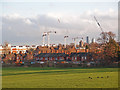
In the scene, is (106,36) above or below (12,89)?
above

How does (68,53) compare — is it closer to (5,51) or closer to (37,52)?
(37,52)

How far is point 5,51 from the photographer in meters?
140

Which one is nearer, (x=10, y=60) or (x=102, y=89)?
(x=102, y=89)

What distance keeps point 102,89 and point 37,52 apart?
137731 millimetres

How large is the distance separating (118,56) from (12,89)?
61341 millimetres

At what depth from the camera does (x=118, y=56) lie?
8350cm

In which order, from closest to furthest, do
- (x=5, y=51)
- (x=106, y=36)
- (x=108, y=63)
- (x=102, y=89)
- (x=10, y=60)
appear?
(x=102, y=89) < (x=108, y=63) < (x=106, y=36) < (x=10, y=60) < (x=5, y=51)

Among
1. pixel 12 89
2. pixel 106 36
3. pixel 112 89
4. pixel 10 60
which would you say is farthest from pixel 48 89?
pixel 10 60

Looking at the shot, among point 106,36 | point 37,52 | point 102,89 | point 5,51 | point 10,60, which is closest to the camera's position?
point 102,89

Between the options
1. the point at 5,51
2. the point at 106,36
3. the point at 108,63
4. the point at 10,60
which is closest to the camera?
the point at 108,63

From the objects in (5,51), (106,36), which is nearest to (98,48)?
(106,36)

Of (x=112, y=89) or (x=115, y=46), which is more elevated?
(x=115, y=46)

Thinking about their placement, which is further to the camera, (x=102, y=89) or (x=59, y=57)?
(x=59, y=57)

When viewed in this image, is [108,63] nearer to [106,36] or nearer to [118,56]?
[118,56]
